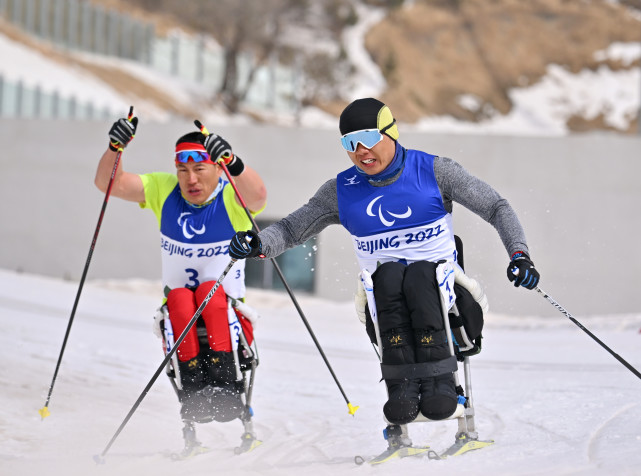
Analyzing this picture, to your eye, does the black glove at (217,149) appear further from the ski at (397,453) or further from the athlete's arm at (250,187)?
the ski at (397,453)

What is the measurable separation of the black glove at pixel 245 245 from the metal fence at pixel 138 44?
91.8ft

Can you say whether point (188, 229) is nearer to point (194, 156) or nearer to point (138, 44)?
point (194, 156)

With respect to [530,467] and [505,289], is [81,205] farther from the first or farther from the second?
[530,467]

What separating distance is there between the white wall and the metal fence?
1666 cm

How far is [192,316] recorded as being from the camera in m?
4.87

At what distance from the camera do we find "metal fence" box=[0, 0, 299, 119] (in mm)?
30844

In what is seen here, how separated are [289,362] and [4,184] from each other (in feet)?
28.5

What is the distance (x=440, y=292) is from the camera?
13.1ft

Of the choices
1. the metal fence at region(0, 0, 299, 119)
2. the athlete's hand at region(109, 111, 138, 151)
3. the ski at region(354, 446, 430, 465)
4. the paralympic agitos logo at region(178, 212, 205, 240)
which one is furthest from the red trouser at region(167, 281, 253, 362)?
the metal fence at region(0, 0, 299, 119)

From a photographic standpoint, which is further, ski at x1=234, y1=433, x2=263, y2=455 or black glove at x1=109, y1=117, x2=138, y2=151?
black glove at x1=109, y1=117, x2=138, y2=151

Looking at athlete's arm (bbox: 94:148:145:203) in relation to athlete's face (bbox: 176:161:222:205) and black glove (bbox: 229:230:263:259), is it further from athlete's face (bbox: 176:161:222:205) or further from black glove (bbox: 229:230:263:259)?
black glove (bbox: 229:230:263:259)

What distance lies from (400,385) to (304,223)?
99cm

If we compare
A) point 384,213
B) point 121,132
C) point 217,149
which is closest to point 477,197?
point 384,213

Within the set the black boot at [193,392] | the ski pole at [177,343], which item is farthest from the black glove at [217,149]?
the black boot at [193,392]
